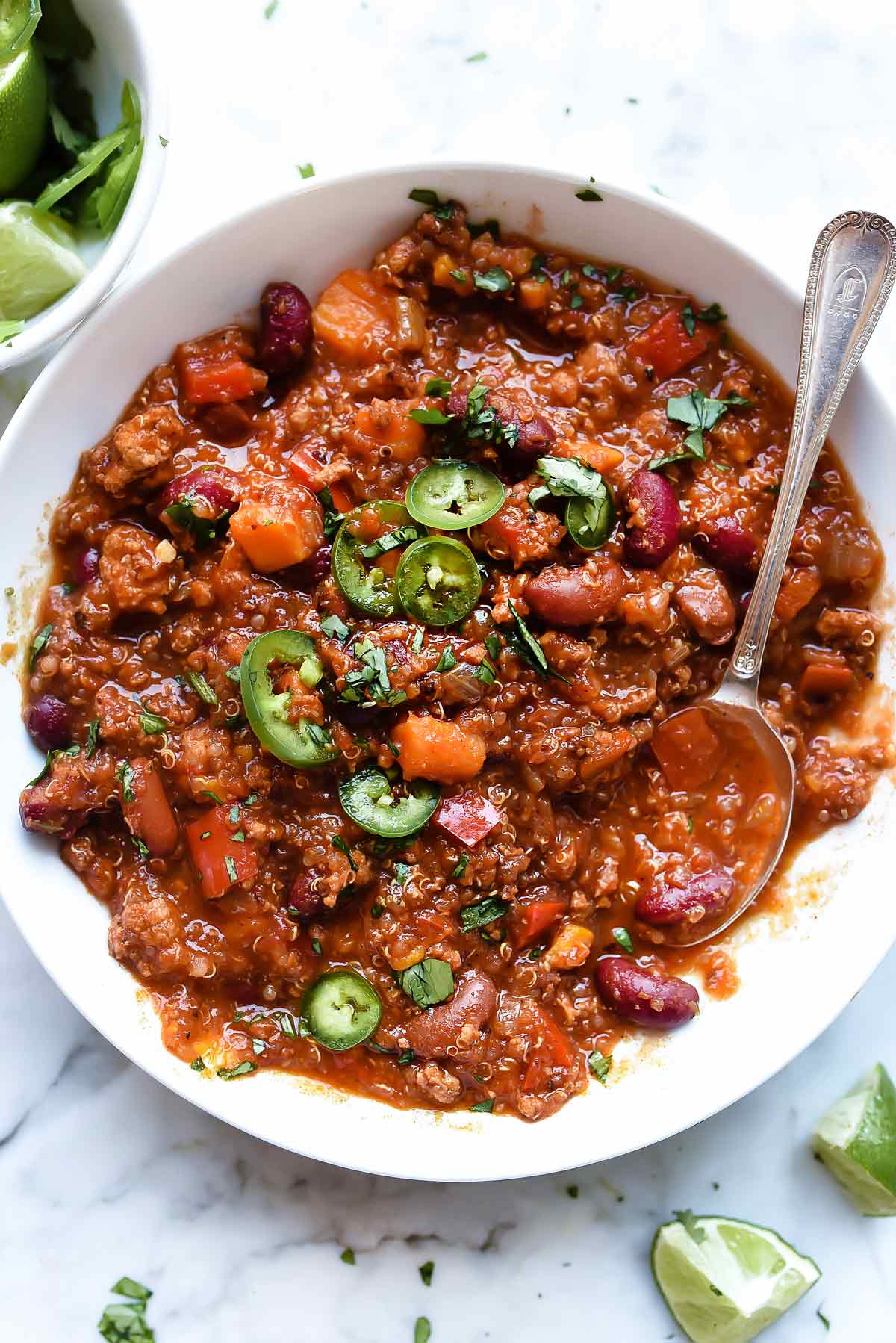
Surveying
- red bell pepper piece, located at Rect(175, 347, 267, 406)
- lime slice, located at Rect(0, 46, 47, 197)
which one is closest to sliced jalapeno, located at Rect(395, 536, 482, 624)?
red bell pepper piece, located at Rect(175, 347, 267, 406)

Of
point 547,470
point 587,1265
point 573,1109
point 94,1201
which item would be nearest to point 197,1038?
point 94,1201

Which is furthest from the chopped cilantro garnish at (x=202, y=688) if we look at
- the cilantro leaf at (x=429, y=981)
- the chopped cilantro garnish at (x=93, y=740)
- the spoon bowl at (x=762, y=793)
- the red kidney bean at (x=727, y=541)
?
the red kidney bean at (x=727, y=541)

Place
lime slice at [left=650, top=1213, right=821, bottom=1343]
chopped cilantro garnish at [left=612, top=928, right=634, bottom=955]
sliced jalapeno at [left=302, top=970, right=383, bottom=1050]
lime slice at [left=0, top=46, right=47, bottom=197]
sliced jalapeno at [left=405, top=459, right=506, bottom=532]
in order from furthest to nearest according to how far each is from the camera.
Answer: lime slice at [left=650, top=1213, right=821, bottom=1343], chopped cilantro garnish at [left=612, top=928, right=634, bottom=955], sliced jalapeno at [left=302, top=970, right=383, bottom=1050], sliced jalapeno at [left=405, top=459, right=506, bottom=532], lime slice at [left=0, top=46, right=47, bottom=197]

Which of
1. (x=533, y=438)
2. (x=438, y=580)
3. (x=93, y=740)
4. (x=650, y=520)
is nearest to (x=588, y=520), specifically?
(x=650, y=520)

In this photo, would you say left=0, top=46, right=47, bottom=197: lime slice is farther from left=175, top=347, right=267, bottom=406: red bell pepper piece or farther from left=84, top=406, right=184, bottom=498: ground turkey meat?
left=84, top=406, right=184, bottom=498: ground turkey meat

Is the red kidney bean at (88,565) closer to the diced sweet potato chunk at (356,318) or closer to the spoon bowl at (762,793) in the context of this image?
the diced sweet potato chunk at (356,318)

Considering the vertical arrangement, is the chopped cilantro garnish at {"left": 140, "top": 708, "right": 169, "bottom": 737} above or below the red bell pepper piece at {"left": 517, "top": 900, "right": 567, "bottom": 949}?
above
